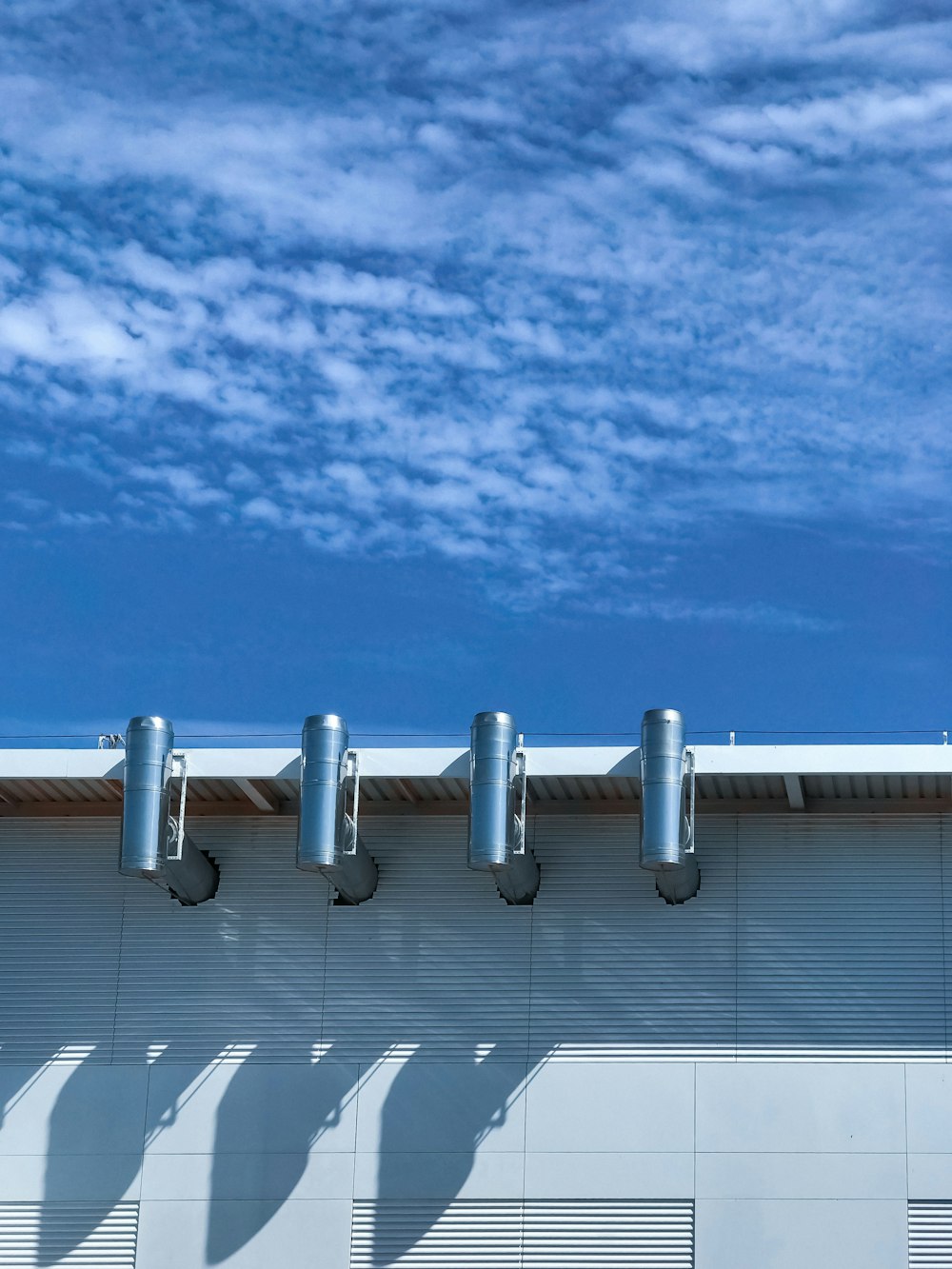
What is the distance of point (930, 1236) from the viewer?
25797 millimetres

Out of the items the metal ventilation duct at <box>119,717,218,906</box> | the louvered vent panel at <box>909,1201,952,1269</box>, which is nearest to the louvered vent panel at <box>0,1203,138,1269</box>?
the metal ventilation duct at <box>119,717,218,906</box>

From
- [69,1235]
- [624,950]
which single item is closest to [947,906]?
[624,950]

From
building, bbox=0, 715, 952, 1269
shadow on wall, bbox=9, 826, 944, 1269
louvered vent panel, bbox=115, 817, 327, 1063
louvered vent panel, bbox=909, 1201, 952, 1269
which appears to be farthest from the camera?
louvered vent panel, bbox=115, 817, 327, 1063

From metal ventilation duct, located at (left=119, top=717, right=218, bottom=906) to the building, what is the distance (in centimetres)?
74

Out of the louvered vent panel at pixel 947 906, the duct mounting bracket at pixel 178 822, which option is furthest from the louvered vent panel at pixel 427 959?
the louvered vent panel at pixel 947 906

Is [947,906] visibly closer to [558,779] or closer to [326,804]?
[558,779]

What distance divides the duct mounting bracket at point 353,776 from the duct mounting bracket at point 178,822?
103 inches

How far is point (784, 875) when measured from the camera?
92.2 ft

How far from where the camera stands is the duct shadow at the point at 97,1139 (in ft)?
90.4

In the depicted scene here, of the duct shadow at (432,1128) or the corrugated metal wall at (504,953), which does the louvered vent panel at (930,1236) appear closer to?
the corrugated metal wall at (504,953)

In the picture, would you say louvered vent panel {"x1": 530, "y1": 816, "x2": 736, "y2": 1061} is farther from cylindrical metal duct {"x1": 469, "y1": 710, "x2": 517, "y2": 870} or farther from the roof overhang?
cylindrical metal duct {"x1": 469, "y1": 710, "x2": 517, "y2": 870}

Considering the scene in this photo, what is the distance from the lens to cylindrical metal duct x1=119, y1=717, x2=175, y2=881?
27.1m

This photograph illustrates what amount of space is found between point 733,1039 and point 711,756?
175 inches

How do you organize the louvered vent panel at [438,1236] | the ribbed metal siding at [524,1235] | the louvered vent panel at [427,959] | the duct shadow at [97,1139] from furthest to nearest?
the louvered vent panel at [427,959]
the duct shadow at [97,1139]
the louvered vent panel at [438,1236]
the ribbed metal siding at [524,1235]
